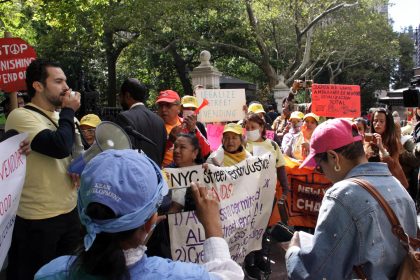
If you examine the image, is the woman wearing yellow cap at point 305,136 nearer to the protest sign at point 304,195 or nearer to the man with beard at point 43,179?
the protest sign at point 304,195

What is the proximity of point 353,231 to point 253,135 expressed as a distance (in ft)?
12.4

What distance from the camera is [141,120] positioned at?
3893 mm

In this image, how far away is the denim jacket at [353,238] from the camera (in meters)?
2.03

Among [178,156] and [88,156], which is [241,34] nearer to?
[178,156]

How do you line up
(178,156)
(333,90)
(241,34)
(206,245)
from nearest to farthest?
(206,245) → (178,156) → (333,90) → (241,34)

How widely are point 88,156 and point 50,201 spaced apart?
592mm

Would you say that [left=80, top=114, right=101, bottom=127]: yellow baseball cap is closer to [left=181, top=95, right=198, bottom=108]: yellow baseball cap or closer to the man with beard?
[left=181, top=95, right=198, bottom=108]: yellow baseball cap

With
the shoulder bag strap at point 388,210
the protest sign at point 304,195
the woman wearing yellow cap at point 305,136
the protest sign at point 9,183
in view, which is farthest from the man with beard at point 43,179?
the woman wearing yellow cap at point 305,136

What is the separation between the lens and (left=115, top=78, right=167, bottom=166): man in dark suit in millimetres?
3797

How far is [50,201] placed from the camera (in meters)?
3.12

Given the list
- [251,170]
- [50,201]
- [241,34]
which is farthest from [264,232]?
[241,34]

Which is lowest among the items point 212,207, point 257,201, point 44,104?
point 257,201

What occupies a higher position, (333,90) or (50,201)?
(333,90)

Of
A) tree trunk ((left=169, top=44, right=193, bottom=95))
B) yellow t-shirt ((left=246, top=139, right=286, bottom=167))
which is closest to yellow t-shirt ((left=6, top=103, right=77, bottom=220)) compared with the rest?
yellow t-shirt ((left=246, top=139, right=286, bottom=167))
